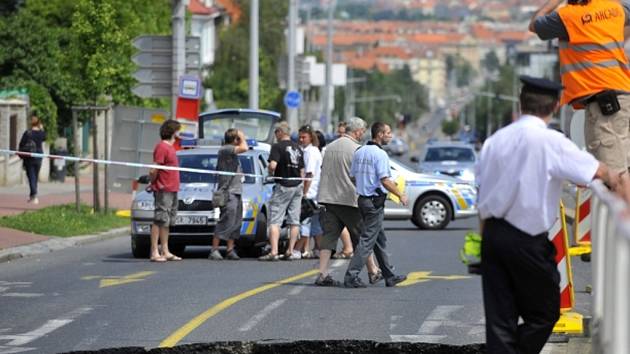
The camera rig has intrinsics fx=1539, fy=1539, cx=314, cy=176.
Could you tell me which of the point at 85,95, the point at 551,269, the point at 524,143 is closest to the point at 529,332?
the point at 551,269

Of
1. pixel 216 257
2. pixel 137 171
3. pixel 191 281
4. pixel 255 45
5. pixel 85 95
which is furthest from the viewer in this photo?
pixel 255 45

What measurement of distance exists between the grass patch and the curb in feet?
0.84

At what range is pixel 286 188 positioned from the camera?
20.7 m

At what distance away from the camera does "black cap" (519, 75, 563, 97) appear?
26.5 feet

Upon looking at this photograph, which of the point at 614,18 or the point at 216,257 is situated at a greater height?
the point at 614,18

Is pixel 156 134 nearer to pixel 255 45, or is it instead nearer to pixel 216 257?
pixel 216 257

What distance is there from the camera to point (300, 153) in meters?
20.8

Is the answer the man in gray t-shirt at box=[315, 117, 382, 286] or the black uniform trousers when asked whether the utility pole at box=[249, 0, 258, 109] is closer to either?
the man in gray t-shirt at box=[315, 117, 382, 286]

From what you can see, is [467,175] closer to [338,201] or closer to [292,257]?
[292,257]

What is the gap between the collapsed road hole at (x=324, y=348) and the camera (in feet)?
35.6

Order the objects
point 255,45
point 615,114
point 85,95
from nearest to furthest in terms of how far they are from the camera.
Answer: point 615,114 < point 85,95 < point 255,45

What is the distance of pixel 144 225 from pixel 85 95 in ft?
31.7

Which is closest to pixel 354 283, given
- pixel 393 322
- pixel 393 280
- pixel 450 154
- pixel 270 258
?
pixel 393 280

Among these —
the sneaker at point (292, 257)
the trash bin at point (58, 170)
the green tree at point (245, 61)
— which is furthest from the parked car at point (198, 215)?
the green tree at point (245, 61)
